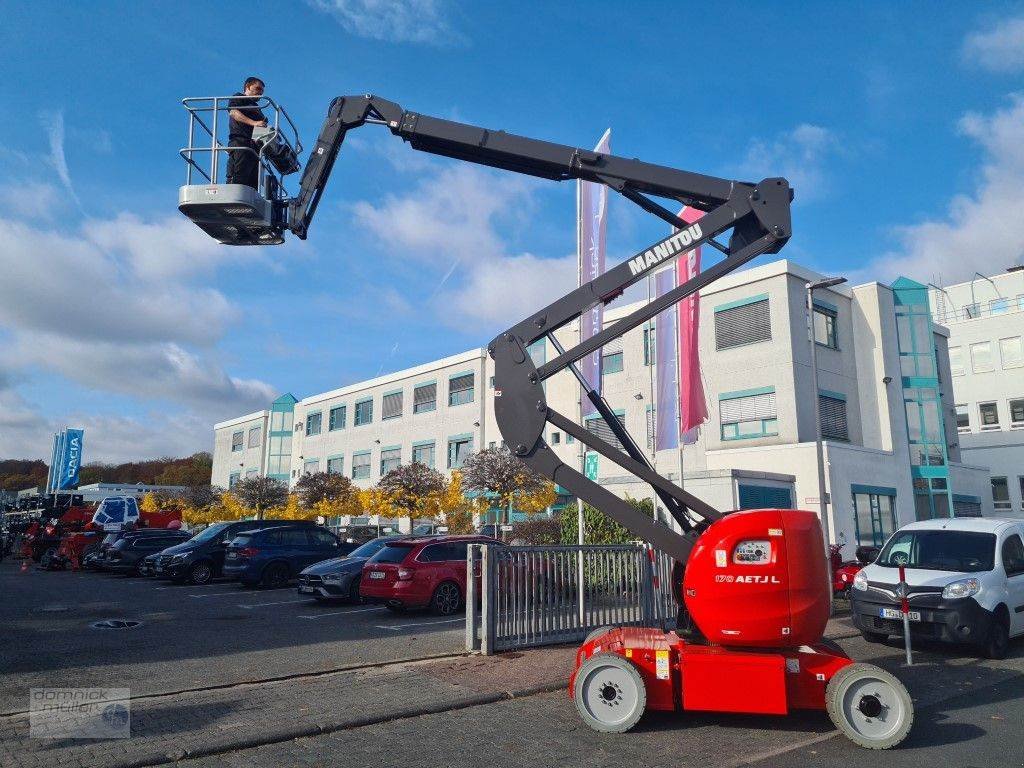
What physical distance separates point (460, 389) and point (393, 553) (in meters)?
27.9

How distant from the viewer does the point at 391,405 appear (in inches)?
1874

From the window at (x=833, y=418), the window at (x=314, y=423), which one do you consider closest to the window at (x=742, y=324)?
the window at (x=833, y=418)

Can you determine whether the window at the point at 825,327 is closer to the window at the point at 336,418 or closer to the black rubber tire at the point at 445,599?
the black rubber tire at the point at 445,599

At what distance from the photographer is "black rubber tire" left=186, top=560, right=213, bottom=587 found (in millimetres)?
20436

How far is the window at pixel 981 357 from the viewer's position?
4462 cm

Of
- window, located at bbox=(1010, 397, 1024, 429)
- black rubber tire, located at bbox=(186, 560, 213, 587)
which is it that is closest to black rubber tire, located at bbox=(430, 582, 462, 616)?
black rubber tire, located at bbox=(186, 560, 213, 587)

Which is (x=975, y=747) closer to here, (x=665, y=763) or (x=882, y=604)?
(x=665, y=763)

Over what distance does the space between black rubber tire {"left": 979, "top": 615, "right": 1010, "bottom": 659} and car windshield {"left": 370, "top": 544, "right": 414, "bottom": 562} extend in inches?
365

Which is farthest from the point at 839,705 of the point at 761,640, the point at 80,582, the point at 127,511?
the point at 127,511

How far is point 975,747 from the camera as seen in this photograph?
6.17 meters

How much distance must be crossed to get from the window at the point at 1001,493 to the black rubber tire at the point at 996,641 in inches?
1361

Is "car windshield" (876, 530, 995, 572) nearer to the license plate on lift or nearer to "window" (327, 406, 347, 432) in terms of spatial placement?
the license plate on lift

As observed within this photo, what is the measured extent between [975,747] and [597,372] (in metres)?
10.6

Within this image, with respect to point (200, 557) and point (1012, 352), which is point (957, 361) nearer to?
point (1012, 352)
